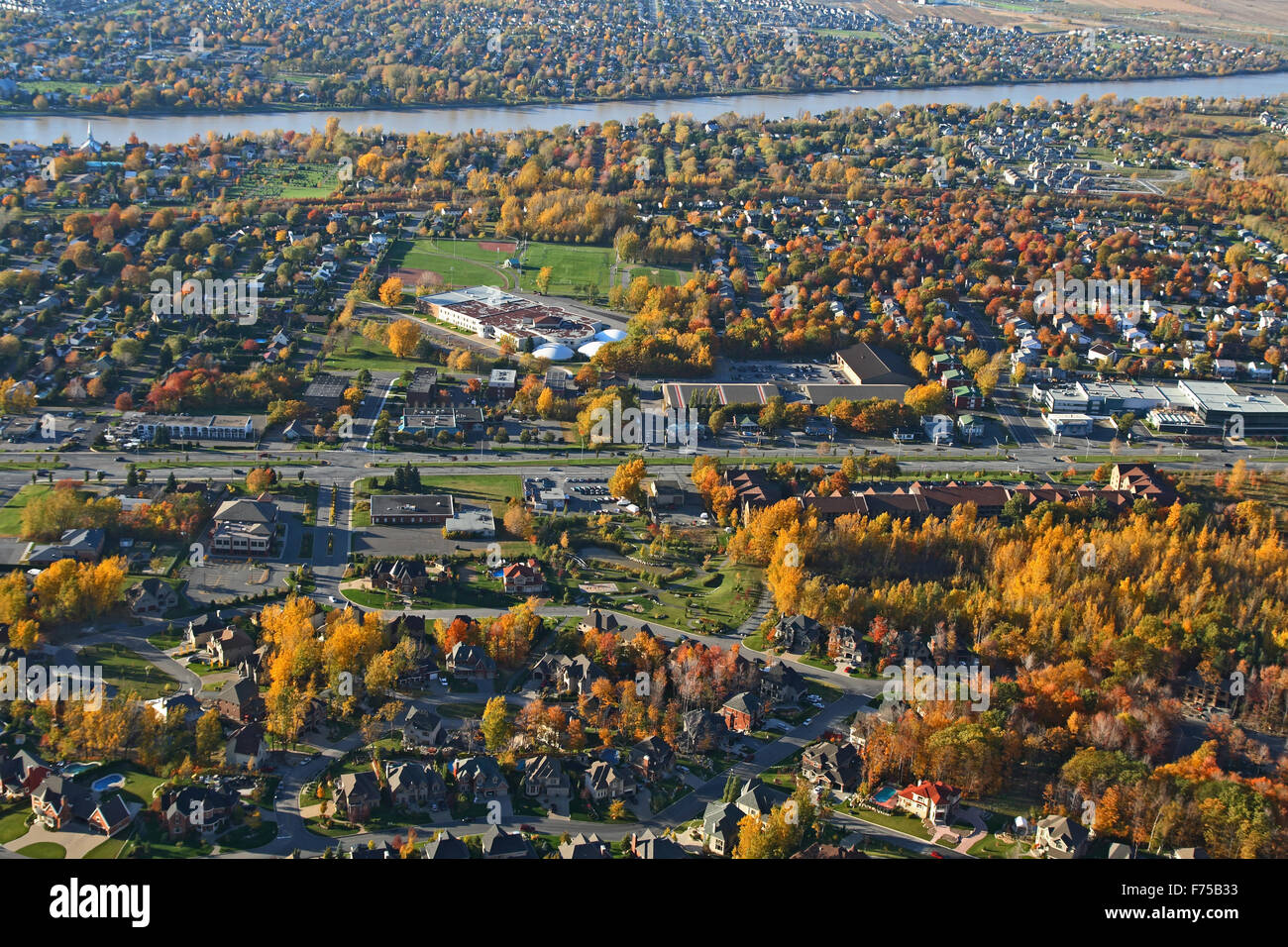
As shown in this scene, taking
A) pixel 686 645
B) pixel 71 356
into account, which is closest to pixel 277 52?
pixel 71 356

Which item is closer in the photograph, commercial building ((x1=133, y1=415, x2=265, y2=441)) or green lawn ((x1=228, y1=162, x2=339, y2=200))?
commercial building ((x1=133, y1=415, x2=265, y2=441))

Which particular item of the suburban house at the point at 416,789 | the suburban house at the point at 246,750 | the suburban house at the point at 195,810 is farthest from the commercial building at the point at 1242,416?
the suburban house at the point at 195,810

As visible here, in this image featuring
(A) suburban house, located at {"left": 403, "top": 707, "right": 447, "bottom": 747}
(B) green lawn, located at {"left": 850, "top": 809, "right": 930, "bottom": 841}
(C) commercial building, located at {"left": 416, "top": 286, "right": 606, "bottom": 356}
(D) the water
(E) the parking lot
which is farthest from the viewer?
(D) the water

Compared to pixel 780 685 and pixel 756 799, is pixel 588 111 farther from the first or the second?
pixel 756 799

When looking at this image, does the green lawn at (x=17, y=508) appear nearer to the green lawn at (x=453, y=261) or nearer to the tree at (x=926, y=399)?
the green lawn at (x=453, y=261)

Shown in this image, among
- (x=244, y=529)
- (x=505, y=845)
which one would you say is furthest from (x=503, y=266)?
(x=505, y=845)

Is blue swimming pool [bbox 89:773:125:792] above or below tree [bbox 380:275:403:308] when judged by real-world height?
below

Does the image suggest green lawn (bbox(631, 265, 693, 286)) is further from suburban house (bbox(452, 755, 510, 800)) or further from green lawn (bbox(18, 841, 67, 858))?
green lawn (bbox(18, 841, 67, 858))

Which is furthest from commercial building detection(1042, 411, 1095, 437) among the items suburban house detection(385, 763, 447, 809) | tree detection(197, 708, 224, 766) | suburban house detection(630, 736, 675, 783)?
tree detection(197, 708, 224, 766)
